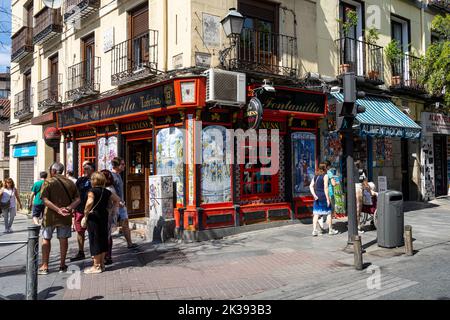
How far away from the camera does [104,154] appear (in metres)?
12.1

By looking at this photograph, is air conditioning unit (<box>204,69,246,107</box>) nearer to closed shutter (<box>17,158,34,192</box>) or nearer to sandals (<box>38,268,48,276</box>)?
sandals (<box>38,268,48,276</box>)

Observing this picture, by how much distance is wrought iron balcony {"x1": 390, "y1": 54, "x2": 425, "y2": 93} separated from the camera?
522 inches

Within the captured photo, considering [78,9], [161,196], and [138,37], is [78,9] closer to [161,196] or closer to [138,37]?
[138,37]

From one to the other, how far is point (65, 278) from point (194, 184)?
11.5 feet

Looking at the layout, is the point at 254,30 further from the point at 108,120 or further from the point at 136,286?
the point at 136,286

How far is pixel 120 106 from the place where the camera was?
418 inches

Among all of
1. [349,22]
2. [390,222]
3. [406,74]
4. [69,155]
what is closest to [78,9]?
[69,155]

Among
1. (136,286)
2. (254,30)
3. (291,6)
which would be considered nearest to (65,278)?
(136,286)

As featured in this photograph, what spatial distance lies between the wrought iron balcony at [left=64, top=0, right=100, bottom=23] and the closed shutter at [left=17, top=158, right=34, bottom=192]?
690 centimetres

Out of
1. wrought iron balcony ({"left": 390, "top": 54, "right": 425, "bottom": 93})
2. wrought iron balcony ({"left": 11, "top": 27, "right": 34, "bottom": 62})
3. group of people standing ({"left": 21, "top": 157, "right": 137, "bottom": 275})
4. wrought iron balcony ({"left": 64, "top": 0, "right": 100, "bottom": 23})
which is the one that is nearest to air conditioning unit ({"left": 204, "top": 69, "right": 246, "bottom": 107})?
group of people standing ({"left": 21, "top": 157, "right": 137, "bottom": 275})

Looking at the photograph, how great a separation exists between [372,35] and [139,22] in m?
7.30

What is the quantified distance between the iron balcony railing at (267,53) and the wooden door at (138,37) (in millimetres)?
Answer: 2529

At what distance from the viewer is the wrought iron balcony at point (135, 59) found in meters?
9.70
